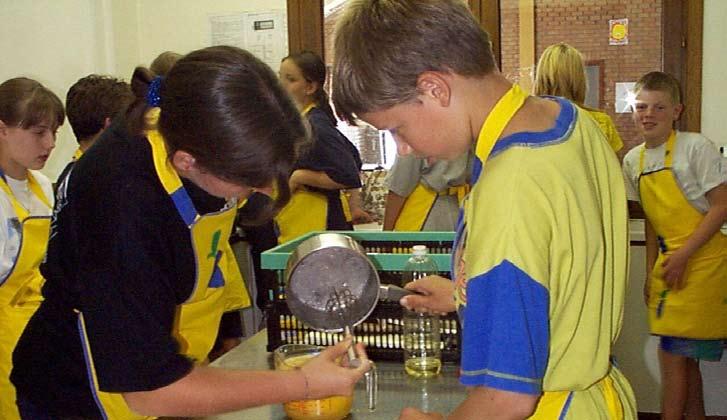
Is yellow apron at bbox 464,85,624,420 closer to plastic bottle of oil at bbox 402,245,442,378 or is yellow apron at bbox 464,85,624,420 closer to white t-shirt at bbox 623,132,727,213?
plastic bottle of oil at bbox 402,245,442,378

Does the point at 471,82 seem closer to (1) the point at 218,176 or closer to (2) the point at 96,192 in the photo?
(1) the point at 218,176

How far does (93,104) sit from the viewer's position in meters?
2.06

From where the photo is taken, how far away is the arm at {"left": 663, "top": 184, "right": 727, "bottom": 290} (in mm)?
2355

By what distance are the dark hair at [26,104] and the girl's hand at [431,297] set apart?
1167 mm

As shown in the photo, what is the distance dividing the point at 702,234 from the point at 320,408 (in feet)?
5.60

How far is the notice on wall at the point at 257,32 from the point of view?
3199 mm

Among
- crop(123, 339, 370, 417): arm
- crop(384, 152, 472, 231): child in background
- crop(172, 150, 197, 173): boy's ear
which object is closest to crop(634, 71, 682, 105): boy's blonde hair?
crop(384, 152, 472, 231): child in background

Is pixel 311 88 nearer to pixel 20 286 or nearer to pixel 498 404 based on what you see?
pixel 20 286

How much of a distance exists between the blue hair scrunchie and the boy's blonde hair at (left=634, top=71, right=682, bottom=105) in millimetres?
1952

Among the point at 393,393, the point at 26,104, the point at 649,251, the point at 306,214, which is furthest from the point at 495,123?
the point at 649,251

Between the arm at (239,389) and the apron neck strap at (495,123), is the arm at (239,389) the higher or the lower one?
the lower one

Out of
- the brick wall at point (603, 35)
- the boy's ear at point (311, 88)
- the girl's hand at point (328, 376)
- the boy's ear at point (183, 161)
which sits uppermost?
the brick wall at point (603, 35)

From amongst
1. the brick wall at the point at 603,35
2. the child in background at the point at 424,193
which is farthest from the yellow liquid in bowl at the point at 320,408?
the brick wall at the point at 603,35

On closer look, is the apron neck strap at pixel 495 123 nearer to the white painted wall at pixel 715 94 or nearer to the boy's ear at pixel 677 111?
the boy's ear at pixel 677 111
